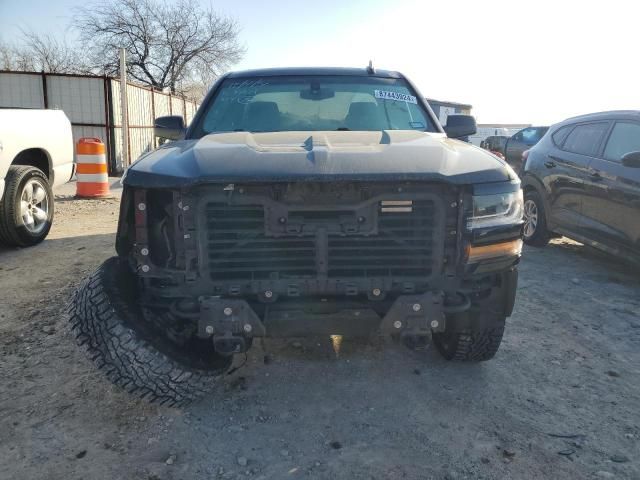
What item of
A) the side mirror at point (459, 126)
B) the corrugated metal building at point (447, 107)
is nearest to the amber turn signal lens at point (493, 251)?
the side mirror at point (459, 126)

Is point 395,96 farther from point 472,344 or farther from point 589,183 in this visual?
point 589,183

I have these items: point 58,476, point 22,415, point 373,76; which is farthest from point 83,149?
point 58,476

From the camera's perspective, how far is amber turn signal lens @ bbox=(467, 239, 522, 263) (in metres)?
2.44

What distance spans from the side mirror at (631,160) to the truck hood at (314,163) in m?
2.79

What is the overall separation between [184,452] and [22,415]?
0.95 metres

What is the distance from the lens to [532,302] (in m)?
4.54

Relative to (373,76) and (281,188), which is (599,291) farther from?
→ (281,188)

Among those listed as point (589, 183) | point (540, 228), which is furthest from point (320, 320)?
point (540, 228)

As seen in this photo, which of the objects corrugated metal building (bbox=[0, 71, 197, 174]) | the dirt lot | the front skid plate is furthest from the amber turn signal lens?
corrugated metal building (bbox=[0, 71, 197, 174])

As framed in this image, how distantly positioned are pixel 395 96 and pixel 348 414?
2.34 meters

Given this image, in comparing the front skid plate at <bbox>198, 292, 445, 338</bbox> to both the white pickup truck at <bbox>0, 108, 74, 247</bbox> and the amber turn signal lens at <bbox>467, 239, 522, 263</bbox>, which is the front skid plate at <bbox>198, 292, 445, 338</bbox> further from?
the white pickup truck at <bbox>0, 108, 74, 247</bbox>

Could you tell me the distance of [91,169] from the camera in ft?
31.8

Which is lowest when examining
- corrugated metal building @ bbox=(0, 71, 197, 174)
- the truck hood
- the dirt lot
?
the dirt lot

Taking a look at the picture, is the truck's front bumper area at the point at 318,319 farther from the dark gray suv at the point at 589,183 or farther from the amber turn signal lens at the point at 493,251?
the dark gray suv at the point at 589,183
